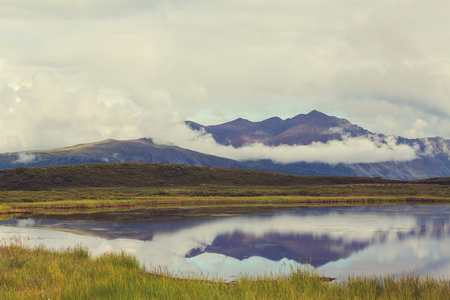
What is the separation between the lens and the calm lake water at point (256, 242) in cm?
2572

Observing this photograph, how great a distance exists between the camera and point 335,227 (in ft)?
151

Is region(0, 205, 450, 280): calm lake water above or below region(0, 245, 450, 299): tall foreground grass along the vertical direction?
below

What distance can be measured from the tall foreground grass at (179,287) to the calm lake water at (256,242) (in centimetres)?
377

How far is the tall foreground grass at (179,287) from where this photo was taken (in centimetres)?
1384

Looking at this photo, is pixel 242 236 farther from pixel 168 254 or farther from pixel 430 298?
pixel 430 298

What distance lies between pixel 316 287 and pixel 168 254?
16.2 meters

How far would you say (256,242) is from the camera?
119 ft

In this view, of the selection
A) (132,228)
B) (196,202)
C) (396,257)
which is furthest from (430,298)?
(196,202)

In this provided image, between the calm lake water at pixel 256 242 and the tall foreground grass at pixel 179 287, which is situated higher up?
the tall foreground grass at pixel 179 287

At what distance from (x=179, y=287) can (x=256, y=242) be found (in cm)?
2209

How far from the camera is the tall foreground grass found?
13.8 metres

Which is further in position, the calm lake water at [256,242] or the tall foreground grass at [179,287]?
the calm lake water at [256,242]

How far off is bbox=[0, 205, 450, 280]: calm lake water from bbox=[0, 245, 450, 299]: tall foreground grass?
377 cm

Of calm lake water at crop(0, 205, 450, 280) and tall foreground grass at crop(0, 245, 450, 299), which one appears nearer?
tall foreground grass at crop(0, 245, 450, 299)
